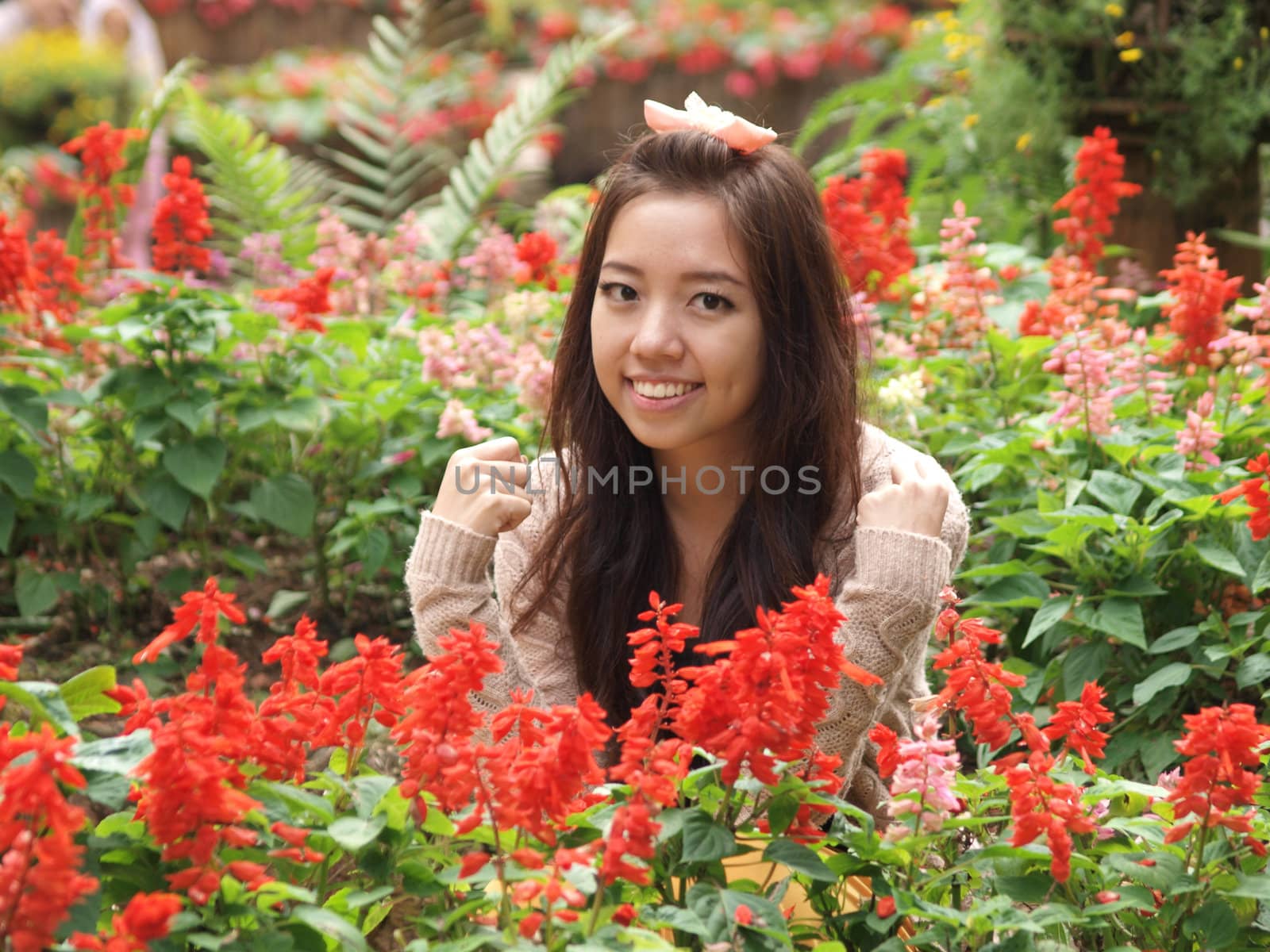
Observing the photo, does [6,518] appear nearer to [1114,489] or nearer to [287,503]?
[287,503]

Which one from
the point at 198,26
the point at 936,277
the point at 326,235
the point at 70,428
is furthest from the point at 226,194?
the point at 198,26

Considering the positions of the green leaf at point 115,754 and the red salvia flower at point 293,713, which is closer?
the green leaf at point 115,754

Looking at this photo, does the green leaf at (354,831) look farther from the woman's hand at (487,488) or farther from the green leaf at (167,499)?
the green leaf at (167,499)

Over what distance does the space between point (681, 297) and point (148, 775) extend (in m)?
1.24

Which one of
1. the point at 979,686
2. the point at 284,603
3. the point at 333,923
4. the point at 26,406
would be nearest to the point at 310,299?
the point at 26,406

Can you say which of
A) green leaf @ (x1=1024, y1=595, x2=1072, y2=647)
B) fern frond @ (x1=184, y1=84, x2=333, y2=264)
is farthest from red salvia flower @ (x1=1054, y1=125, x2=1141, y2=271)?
fern frond @ (x1=184, y1=84, x2=333, y2=264)

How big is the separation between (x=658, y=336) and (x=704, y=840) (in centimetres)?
100

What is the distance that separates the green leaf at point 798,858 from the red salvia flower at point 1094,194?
2.44 m

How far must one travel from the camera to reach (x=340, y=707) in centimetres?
156

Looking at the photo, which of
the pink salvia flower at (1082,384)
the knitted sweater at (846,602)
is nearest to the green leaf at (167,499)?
the knitted sweater at (846,602)

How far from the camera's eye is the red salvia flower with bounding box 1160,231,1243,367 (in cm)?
302

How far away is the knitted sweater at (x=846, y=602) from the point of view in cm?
206

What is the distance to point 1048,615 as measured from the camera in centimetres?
254

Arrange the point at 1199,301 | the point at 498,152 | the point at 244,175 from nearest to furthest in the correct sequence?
the point at 1199,301
the point at 244,175
the point at 498,152
